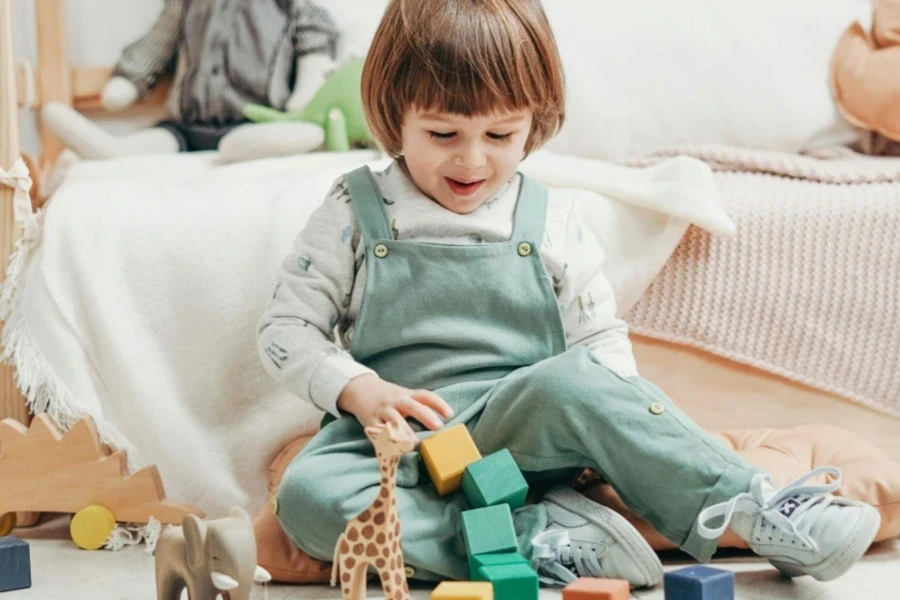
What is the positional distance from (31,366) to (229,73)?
33.6 inches

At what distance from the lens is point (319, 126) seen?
178 centimetres

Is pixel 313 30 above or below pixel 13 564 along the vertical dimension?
above

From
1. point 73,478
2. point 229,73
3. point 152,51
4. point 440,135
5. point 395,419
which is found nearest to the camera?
point 395,419

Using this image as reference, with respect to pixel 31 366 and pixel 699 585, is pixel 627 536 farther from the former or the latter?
pixel 31 366

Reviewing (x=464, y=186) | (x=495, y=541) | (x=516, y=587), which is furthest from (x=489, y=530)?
(x=464, y=186)

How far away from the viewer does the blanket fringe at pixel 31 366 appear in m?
1.24

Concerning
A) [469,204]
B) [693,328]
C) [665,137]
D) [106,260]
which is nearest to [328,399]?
[469,204]

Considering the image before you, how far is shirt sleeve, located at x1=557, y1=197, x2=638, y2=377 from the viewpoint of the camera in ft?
3.93

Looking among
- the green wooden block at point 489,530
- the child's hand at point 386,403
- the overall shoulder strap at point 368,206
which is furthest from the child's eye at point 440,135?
the green wooden block at point 489,530

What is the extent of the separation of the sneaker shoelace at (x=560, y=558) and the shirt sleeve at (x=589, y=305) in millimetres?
220

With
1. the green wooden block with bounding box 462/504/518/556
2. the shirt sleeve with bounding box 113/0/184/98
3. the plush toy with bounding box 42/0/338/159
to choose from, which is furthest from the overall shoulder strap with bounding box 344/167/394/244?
the shirt sleeve with bounding box 113/0/184/98

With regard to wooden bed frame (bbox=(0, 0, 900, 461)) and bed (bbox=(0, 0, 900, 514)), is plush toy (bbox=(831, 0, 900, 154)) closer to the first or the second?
bed (bbox=(0, 0, 900, 514))

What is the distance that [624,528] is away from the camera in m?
1.02

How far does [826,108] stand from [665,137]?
24 cm
